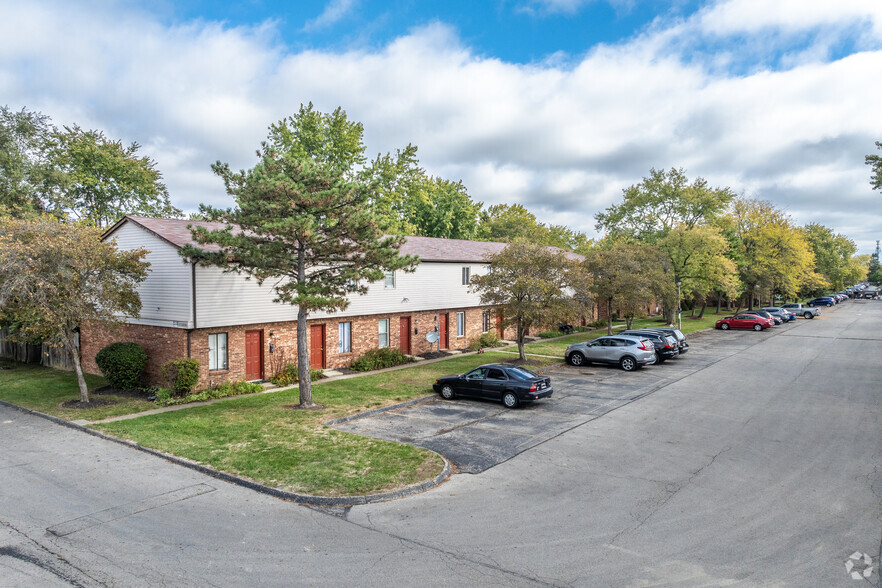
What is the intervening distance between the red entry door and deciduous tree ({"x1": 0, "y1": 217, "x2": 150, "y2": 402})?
16.0 meters

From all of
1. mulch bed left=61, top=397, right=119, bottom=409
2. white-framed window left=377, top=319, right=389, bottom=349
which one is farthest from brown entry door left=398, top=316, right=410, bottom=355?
mulch bed left=61, top=397, right=119, bottom=409

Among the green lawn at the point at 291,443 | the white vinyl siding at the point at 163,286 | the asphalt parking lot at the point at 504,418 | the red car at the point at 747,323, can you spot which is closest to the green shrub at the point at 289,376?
the green lawn at the point at 291,443

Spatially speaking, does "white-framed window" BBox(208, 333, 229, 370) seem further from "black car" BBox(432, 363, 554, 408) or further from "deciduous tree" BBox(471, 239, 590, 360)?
"deciduous tree" BBox(471, 239, 590, 360)

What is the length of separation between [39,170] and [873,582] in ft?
139

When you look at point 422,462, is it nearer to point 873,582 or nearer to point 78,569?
point 78,569

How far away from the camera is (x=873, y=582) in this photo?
6383 mm

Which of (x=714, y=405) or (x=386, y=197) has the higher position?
(x=386, y=197)

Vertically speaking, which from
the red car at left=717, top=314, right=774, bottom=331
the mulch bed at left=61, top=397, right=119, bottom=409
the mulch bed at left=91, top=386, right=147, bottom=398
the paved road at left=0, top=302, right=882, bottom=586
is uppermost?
the red car at left=717, top=314, right=774, bottom=331

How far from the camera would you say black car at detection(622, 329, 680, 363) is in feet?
84.3

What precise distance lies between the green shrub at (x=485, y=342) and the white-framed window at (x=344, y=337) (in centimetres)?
890

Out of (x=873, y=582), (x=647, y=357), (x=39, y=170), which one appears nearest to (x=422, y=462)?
(x=873, y=582)

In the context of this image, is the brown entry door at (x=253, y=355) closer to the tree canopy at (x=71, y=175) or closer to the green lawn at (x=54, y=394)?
the green lawn at (x=54, y=394)

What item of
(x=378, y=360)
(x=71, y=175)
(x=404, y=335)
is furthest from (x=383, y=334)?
(x=71, y=175)

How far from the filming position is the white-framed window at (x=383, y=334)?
2575 cm
